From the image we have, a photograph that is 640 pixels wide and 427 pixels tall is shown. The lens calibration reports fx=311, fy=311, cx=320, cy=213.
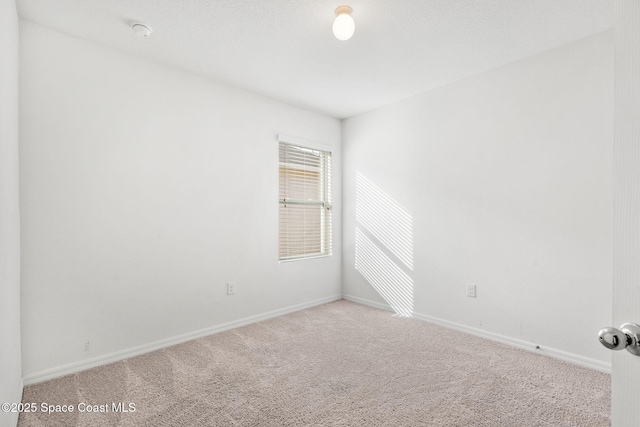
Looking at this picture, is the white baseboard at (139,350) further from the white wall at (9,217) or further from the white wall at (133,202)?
the white wall at (9,217)

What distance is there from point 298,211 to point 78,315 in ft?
7.78

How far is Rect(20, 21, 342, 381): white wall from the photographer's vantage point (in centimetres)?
219

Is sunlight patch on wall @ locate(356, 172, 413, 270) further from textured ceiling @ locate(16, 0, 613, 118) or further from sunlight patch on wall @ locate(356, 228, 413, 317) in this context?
textured ceiling @ locate(16, 0, 613, 118)

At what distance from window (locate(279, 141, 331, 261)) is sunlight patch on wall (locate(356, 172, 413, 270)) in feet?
1.53

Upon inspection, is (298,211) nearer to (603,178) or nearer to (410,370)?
(410,370)

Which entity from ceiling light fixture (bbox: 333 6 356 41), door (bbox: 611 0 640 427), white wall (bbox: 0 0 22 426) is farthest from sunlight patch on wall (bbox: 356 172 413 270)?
white wall (bbox: 0 0 22 426)

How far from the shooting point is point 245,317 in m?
3.34

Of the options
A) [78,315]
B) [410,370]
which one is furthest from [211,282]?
[410,370]

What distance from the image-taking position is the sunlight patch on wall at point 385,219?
11.7 feet

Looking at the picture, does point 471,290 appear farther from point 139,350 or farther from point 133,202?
point 133,202

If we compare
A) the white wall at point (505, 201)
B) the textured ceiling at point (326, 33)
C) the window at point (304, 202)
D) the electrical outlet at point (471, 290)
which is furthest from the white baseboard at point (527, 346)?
the textured ceiling at point (326, 33)

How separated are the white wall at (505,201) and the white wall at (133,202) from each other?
1.42 metres

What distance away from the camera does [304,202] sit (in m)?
3.99

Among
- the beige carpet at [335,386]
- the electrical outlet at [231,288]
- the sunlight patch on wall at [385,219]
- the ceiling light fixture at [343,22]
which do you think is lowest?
the beige carpet at [335,386]
